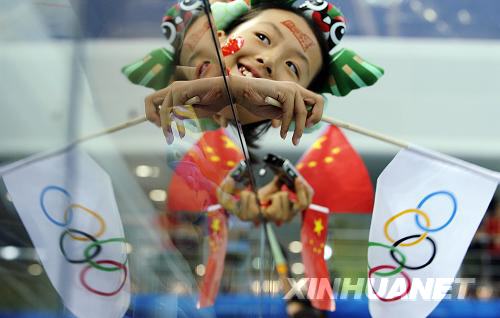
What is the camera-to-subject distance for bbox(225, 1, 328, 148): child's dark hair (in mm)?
1447

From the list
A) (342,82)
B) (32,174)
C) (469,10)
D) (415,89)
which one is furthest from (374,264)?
(469,10)

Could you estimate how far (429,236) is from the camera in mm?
1670

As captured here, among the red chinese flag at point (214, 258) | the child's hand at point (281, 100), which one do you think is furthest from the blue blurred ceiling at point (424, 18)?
the red chinese flag at point (214, 258)

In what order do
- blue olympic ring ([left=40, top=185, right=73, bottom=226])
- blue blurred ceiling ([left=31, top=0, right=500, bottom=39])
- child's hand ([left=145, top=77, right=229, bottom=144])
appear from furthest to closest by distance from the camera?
blue blurred ceiling ([left=31, top=0, right=500, bottom=39])
child's hand ([left=145, top=77, right=229, bottom=144])
blue olympic ring ([left=40, top=185, right=73, bottom=226])

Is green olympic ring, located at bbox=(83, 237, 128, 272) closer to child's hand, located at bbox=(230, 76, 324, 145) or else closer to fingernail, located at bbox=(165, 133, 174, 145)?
fingernail, located at bbox=(165, 133, 174, 145)

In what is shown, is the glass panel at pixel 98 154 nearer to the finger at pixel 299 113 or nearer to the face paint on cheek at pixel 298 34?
the finger at pixel 299 113

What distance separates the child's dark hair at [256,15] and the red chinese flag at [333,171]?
311mm

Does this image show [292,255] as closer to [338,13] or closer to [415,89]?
[338,13]

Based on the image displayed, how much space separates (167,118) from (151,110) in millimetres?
107

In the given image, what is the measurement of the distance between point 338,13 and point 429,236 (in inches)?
21.7

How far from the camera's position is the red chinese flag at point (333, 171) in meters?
1.85

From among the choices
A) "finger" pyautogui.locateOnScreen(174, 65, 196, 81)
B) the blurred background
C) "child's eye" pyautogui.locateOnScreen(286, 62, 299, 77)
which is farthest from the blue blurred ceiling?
"finger" pyautogui.locateOnScreen(174, 65, 196, 81)

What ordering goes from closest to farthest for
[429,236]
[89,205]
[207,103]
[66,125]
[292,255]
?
[66,125]
[89,205]
[207,103]
[429,236]
[292,255]

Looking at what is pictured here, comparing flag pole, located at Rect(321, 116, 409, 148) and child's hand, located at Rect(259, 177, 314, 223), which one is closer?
flag pole, located at Rect(321, 116, 409, 148)
